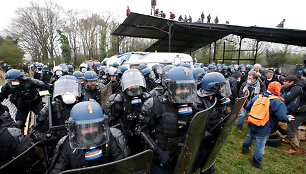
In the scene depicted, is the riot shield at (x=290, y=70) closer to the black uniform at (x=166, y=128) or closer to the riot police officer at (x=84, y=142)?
the black uniform at (x=166, y=128)

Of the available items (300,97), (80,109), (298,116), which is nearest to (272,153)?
(298,116)

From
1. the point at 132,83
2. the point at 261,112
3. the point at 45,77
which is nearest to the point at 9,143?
the point at 132,83

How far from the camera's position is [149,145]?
171 centimetres

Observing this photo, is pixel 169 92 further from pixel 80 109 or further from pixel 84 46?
pixel 84 46

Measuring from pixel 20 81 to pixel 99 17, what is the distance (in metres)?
33.0

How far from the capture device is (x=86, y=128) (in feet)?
4.79

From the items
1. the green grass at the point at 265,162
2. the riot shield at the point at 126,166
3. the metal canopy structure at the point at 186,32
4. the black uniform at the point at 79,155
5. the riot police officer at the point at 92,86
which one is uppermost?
the metal canopy structure at the point at 186,32

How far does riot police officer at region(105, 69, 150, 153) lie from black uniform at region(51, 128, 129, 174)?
109 centimetres

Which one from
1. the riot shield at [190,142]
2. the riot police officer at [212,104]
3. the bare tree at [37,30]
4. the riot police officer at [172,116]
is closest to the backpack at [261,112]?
the riot police officer at [212,104]

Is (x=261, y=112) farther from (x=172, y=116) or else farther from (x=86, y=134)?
(x=86, y=134)

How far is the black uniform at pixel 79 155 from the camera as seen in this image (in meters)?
1.51

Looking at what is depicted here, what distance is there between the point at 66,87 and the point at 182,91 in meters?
1.92

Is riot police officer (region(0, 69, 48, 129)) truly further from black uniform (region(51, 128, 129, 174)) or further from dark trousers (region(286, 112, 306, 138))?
dark trousers (region(286, 112, 306, 138))

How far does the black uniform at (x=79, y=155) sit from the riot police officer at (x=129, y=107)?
1.09 meters
